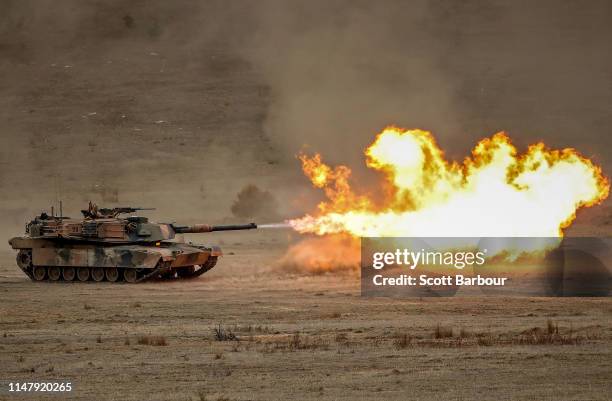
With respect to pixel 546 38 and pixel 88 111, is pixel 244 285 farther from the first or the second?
pixel 546 38

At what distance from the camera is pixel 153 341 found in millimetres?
19938

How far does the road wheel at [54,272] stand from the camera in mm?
35219

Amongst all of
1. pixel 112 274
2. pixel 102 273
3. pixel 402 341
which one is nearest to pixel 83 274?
pixel 102 273

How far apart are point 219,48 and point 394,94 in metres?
16.8

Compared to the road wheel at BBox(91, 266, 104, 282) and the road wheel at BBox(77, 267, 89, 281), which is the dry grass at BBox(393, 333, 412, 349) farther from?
the road wheel at BBox(77, 267, 89, 281)

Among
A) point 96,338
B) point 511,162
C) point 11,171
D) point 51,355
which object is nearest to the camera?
point 51,355

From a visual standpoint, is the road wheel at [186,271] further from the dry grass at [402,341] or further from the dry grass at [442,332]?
the dry grass at [402,341]

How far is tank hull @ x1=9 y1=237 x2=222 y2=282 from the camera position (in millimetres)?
33438

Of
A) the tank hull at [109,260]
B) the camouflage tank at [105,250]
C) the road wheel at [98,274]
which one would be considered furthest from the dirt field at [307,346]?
the road wheel at [98,274]

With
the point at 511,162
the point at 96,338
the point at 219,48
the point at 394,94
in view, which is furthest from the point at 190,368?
the point at 219,48

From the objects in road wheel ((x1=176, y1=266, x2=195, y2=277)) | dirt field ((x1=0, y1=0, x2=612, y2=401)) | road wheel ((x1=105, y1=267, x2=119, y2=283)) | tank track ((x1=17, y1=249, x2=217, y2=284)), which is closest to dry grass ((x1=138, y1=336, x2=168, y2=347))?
dirt field ((x1=0, y1=0, x2=612, y2=401))

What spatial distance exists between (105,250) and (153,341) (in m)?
14.4

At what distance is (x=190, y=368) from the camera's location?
17297 mm

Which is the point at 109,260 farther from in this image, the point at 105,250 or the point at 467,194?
the point at 467,194
